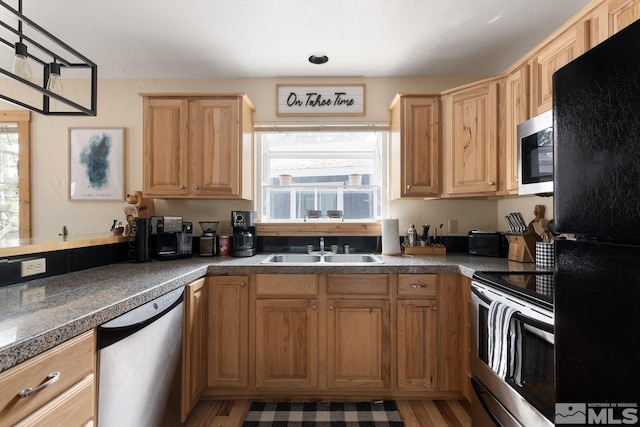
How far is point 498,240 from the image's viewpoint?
Result: 7.34ft

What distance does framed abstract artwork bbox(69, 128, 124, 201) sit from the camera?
270cm

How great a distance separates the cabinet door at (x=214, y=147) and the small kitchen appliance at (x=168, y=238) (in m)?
0.31

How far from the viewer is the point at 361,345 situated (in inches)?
75.7

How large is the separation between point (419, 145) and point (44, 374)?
2.39 metres

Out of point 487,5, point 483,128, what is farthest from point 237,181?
point 487,5

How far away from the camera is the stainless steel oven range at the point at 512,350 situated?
3.67 ft

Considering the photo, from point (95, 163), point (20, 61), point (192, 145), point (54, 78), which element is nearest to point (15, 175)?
point (95, 163)

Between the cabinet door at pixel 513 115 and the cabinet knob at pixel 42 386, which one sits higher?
the cabinet door at pixel 513 115

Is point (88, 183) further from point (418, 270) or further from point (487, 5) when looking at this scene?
point (487, 5)

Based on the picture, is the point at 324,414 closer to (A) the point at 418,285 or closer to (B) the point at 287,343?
(B) the point at 287,343

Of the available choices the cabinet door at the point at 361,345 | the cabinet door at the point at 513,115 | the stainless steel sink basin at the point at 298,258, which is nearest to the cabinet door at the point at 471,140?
the cabinet door at the point at 513,115

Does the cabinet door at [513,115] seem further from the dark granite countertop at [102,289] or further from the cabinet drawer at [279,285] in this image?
the cabinet drawer at [279,285]

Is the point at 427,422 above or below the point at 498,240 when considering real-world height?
below

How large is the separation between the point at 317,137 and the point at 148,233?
1622 millimetres
